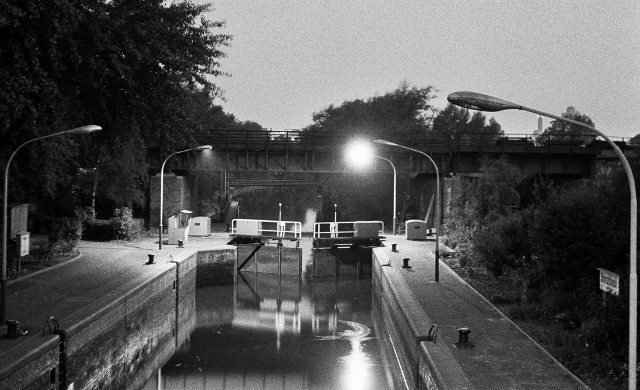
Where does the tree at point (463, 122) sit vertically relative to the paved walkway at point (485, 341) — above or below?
above

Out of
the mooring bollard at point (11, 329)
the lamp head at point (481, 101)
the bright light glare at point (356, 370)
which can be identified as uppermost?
the lamp head at point (481, 101)

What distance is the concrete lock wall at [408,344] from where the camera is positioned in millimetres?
16312

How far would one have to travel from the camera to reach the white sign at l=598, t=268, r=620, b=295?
48.2 ft

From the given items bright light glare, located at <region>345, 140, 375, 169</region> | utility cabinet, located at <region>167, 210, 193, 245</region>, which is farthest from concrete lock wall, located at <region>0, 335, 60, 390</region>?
bright light glare, located at <region>345, 140, 375, 169</region>

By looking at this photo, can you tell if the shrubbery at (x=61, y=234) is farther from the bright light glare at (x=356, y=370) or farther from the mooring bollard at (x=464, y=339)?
the mooring bollard at (x=464, y=339)

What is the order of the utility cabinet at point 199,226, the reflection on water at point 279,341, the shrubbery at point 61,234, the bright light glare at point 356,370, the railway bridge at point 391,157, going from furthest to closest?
1. the railway bridge at point 391,157
2. the utility cabinet at point 199,226
3. the shrubbery at point 61,234
4. the reflection on water at point 279,341
5. the bright light glare at point 356,370

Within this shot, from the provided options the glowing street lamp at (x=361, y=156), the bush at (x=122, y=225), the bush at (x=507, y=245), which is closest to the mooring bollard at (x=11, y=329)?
the bush at (x=507, y=245)

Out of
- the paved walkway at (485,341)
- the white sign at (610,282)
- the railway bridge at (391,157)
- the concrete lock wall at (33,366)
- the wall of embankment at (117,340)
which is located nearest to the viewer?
the white sign at (610,282)

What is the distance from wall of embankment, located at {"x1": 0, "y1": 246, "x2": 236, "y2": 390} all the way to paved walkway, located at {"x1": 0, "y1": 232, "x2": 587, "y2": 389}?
51 centimetres

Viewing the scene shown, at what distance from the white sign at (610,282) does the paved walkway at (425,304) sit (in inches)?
78.4

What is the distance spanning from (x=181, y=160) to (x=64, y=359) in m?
32.9

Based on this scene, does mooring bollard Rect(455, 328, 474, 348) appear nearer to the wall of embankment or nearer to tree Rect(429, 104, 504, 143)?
the wall of embankment

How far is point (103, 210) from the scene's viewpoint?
52781 mm

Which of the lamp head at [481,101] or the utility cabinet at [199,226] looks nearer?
the lamp head at [481,101]
